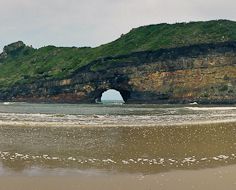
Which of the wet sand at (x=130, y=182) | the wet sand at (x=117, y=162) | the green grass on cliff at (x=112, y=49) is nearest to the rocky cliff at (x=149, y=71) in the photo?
the green grass on cliff at (x=112, y=49)

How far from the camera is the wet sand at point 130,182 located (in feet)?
38.9

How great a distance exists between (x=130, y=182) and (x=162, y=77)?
3944 inches

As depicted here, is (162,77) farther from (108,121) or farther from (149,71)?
(108,121)

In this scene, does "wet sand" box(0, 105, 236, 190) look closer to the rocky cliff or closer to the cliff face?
the cliff face

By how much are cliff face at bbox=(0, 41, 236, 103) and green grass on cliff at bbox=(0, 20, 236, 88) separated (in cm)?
307

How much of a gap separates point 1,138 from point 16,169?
958 centimetres

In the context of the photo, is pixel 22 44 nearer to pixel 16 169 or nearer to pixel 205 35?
pixel 205 35

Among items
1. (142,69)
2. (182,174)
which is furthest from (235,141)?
(142,69)

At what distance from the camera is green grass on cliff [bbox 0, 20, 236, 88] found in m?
114

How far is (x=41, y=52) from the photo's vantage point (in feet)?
541

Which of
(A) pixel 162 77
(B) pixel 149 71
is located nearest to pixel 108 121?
(A) pixel 162 77

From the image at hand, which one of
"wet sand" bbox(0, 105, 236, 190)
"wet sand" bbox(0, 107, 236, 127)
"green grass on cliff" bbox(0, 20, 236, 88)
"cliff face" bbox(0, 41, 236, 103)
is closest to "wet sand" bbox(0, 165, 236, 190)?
"wet sand" bbox(0, 105, 236, 190)

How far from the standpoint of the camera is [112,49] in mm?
129875

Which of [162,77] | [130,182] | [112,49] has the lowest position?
[130,182]
